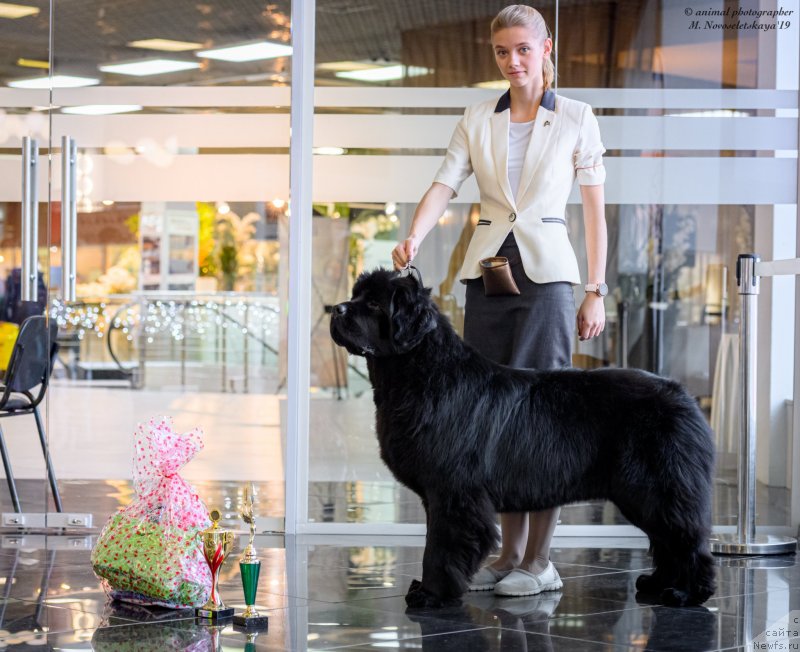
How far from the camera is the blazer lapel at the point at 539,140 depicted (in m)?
3.30

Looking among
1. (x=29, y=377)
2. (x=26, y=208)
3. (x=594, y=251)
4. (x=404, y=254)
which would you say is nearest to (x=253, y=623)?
(x=404, y=254)

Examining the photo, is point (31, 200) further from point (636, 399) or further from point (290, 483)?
point (636, 399)

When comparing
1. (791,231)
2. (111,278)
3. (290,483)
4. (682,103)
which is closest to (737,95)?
(682,103)

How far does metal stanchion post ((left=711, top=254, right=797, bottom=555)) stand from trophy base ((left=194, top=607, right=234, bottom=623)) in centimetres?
203

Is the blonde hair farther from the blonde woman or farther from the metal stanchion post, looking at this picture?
the metal stanchion post

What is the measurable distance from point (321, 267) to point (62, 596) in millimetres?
1803

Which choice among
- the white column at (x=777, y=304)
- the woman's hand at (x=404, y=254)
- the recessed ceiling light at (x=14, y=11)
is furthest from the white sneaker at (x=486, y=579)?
the recessed ceiling light at (x=14, y=11)

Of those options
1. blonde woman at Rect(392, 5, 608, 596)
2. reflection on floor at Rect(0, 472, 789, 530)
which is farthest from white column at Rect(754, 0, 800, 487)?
blonde woman at Rect(392, 5, 608, 596)

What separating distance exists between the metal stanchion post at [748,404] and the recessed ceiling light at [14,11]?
121 inches

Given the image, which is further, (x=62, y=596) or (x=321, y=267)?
(x=321, y=267)

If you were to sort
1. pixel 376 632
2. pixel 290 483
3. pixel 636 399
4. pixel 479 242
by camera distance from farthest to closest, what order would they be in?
1. pixel 290 483
2. pixel 479 242
3. pixel 636 399
4. pixel 376 632

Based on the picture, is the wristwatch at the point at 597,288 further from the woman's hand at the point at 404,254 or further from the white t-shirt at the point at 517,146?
the woman's hand at the point at 404,254

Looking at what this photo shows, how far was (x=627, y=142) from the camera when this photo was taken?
4.56 m

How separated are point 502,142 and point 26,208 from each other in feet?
7.34
